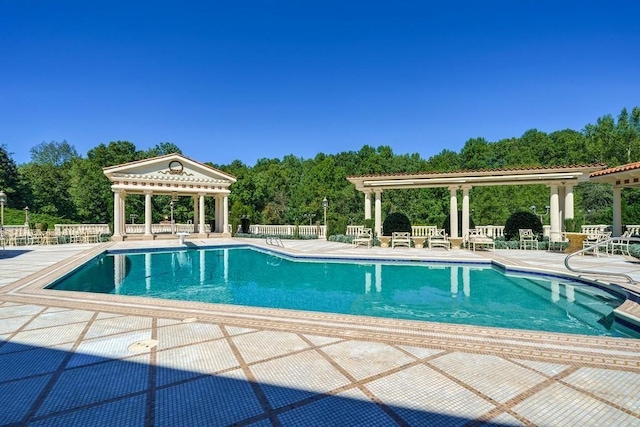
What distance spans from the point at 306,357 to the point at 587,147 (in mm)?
42087

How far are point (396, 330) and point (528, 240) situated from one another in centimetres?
1383

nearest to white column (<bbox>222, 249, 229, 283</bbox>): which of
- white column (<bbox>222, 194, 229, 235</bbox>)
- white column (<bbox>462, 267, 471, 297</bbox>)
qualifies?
white column (<bbox>462, 267, 471, 297</bbox>)

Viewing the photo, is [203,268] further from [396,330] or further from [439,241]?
[439,241]

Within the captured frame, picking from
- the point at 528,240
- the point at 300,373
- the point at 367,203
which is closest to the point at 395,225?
the point at 367,203

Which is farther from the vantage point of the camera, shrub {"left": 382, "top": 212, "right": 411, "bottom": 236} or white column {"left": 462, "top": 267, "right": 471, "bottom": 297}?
shrub {"left": 382, "top": 212, "right": 411, "bottom": 236}

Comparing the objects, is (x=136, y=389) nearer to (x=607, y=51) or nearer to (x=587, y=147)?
(x=607, y=51)

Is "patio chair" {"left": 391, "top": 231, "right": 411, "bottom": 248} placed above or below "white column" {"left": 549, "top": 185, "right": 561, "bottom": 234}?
below

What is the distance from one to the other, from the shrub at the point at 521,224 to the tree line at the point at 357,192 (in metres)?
7.48

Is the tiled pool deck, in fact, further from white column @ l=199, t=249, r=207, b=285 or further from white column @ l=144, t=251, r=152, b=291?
white column @ l=199, t=249, r=207, b=285

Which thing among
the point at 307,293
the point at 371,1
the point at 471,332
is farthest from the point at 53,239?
the point at 471,332

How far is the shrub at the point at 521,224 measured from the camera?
16438 millimetres

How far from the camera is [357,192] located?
34.5m

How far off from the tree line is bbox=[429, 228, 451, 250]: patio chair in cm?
605

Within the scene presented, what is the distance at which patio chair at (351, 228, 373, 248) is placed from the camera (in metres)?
17.9
